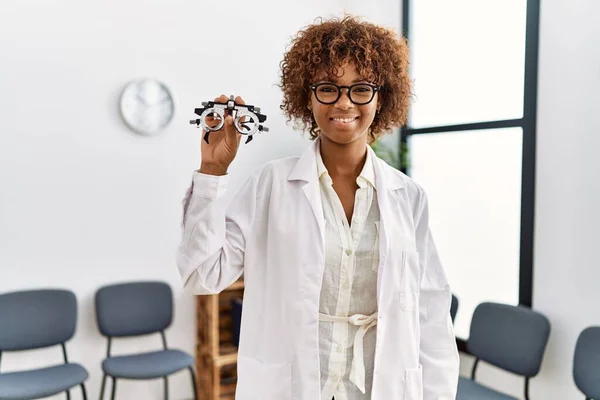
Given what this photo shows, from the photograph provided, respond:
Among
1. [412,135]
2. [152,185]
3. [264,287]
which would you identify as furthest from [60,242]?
[412,135]

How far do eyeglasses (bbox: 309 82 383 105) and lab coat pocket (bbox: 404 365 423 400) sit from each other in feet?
2.13

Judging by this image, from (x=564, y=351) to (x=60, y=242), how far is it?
2667 mm

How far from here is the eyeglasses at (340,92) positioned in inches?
44.0

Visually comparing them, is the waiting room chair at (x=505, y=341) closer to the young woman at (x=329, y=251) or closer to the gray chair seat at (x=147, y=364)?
the young woman at (x=329, y=251)

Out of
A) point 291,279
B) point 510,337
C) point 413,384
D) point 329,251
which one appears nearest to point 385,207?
point 329,251

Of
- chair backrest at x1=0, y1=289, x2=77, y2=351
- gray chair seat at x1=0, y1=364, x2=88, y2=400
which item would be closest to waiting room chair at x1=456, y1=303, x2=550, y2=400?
gray chair seat at x1=0, y1=364, x2=88, y2=400

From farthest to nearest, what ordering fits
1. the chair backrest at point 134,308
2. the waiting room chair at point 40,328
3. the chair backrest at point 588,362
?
the chair backrest at point 134,308
the waiting room chair at point 40,328
the chair backrest at point 588,362

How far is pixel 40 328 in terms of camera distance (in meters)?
2.70

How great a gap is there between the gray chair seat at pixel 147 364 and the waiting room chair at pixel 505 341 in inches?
56.4

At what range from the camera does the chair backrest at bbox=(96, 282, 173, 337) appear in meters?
2.87

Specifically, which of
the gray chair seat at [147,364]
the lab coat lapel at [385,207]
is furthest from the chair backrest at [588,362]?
the gray chair seat at [147,364]

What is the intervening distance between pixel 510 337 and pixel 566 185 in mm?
770

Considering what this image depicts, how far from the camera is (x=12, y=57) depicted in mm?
2701

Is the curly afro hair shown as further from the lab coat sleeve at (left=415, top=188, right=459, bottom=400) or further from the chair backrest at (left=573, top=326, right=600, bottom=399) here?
the chair backrest at (left=573, top=326, right=600, bottom=399)
